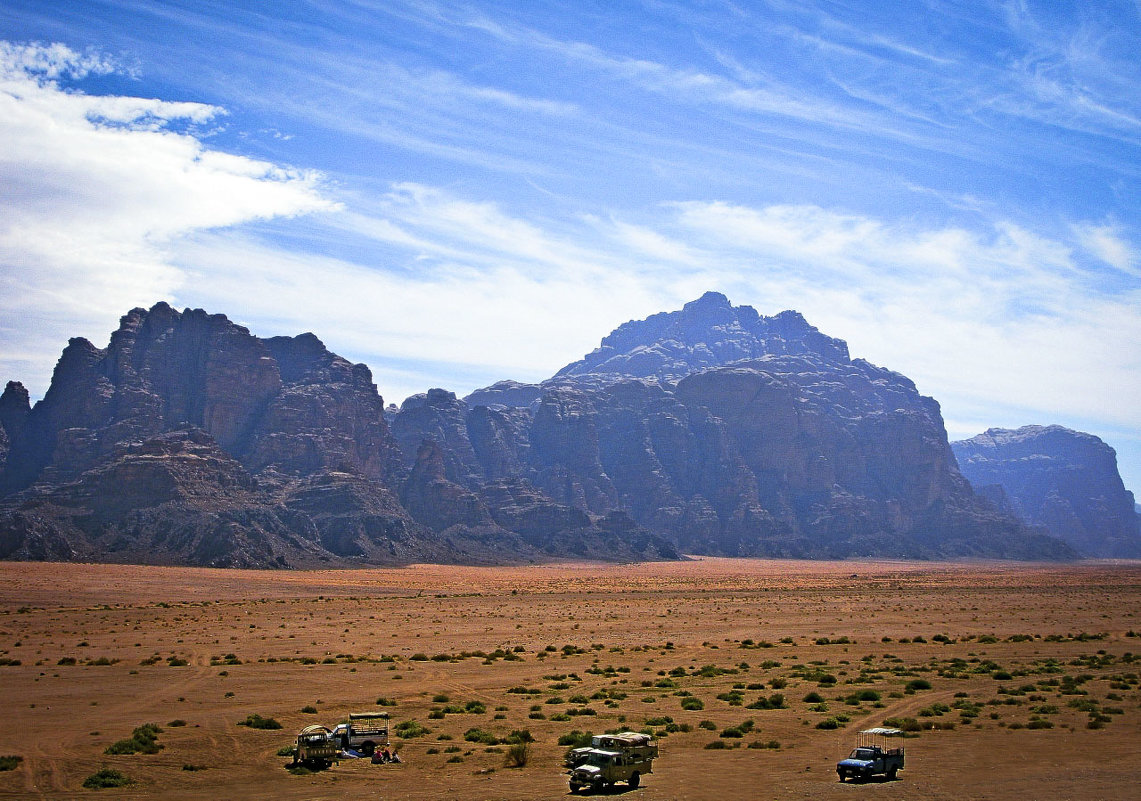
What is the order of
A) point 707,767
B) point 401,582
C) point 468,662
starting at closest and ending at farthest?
point 707,767 < point 468,662 < point 401,582

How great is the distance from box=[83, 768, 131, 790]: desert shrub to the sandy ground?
0.98 ft

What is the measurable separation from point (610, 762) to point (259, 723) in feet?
52.0

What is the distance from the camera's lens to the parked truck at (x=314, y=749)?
30234 millimetres

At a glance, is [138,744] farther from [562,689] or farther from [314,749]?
[562,689]

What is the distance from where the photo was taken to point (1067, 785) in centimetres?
2711

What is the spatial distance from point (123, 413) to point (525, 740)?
188392 mm

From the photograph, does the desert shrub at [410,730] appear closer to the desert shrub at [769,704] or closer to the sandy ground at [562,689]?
the sandy ground at [562,689]

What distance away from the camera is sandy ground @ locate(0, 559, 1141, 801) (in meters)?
28.6

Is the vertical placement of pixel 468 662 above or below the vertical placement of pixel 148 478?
below

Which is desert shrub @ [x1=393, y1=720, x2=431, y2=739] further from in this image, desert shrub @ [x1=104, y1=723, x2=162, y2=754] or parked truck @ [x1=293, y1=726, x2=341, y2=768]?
desert shrub @ [x1=104, y1=723, x2=162, y2=754]

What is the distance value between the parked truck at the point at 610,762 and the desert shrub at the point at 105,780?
1247 cm

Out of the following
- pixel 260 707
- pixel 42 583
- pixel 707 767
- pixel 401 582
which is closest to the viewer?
pixel 707 767

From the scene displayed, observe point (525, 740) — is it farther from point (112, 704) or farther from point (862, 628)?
point (862, 628)

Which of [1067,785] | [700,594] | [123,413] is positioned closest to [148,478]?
[123,413]
